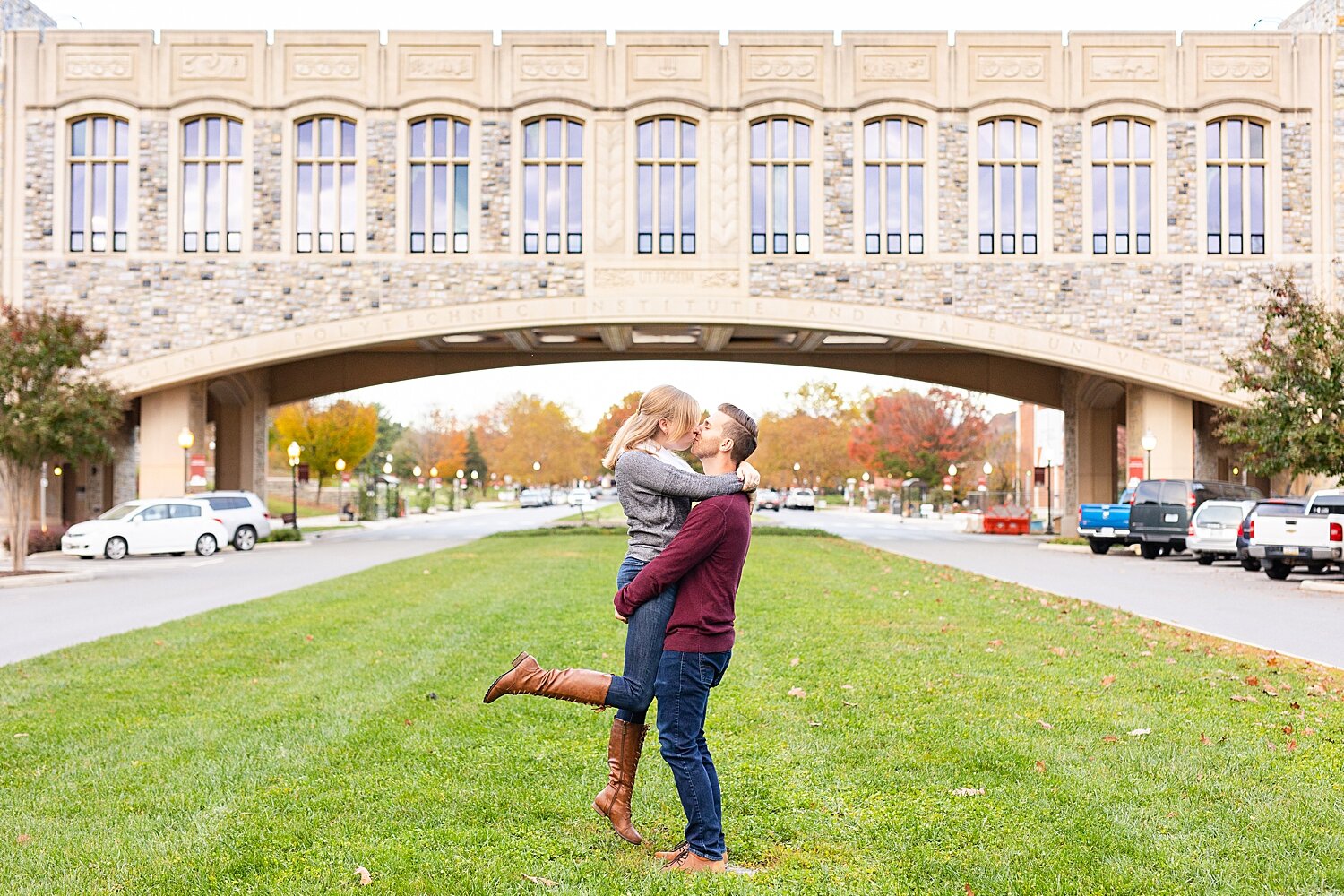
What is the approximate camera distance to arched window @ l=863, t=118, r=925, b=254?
36.4 meters

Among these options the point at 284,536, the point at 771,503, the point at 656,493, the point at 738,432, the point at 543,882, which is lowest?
the point at 771,503

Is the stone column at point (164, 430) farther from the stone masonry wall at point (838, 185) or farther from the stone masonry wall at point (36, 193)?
the stone masonry wall at point (838, 185)

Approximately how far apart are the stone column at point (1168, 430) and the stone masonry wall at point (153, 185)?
95.9 feet

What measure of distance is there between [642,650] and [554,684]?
44 centimetres

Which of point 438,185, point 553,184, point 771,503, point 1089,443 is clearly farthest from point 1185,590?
point 771,503

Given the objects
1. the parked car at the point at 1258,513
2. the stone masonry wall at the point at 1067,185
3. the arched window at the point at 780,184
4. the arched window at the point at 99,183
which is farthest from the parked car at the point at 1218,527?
the arched window at the point at 99,183

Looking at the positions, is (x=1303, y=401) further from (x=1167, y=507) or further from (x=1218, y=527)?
(x=1167, y=507)

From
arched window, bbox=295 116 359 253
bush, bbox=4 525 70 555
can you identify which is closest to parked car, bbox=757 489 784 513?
arched window, bbox=295 116 359 253

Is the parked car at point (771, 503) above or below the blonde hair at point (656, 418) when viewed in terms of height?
below

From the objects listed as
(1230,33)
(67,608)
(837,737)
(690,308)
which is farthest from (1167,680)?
(1230,33)

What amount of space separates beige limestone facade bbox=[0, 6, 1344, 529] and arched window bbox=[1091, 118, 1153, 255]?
0.10 metres

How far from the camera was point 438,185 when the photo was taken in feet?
120

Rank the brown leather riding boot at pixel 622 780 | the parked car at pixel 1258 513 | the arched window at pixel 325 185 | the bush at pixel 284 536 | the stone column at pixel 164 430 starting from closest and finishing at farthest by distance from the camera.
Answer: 1. the brown leather riding boot at pixel 622 780
2. the parked car at pixel 1258 513
3. the arched window at pixel 325 185
4. the stone column at pixel 164 430
5. the bush at pixel 284 536

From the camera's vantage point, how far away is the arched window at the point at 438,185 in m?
36.3
